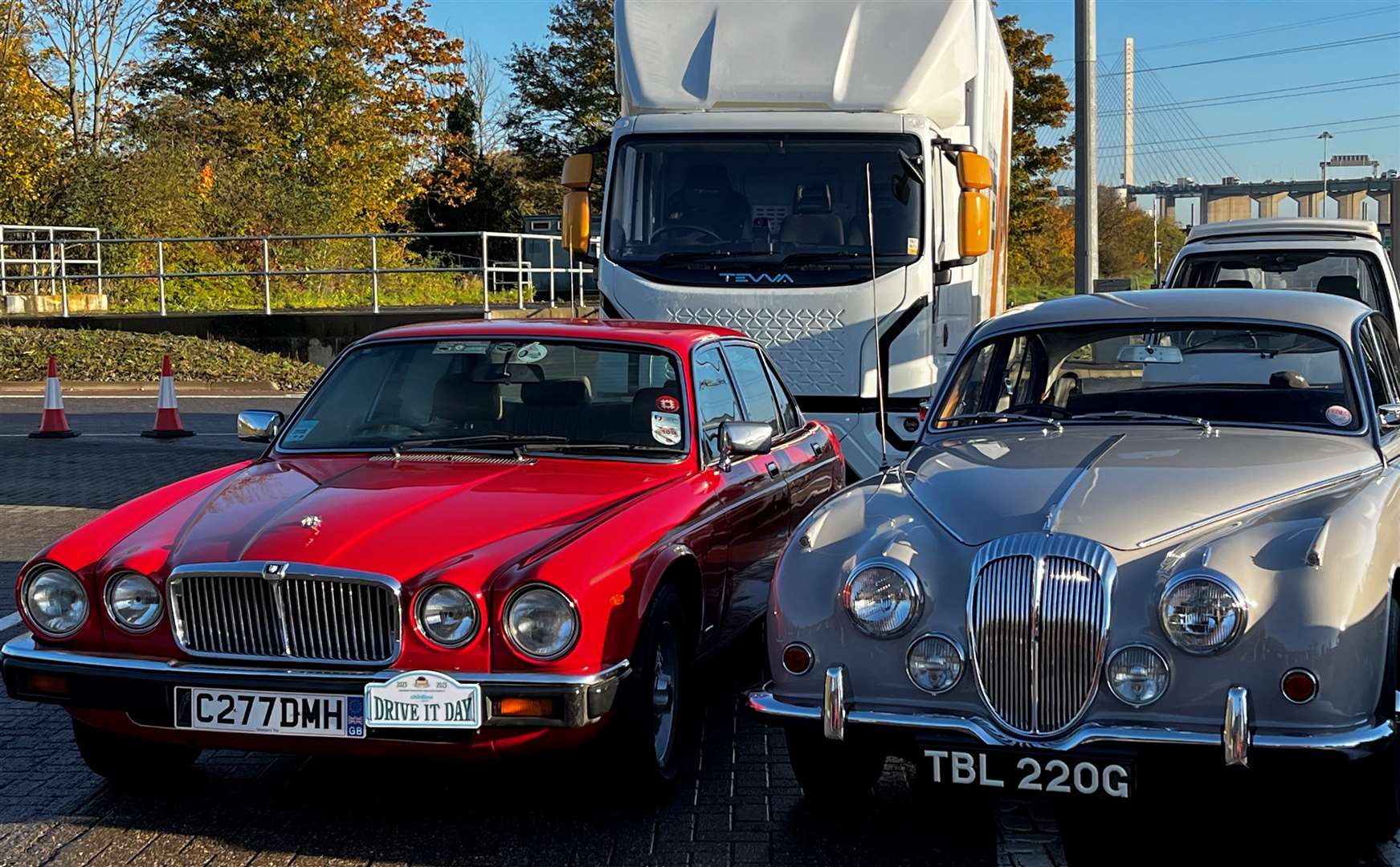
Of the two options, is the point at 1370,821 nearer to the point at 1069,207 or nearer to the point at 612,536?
the point at 612,536

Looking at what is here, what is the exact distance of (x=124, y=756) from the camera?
201 inches

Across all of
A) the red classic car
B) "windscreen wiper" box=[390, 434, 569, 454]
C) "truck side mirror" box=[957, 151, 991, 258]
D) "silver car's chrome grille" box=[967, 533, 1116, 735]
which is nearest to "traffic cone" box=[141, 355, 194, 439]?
"truck side mirror" box=[957, 151, 991, 258]

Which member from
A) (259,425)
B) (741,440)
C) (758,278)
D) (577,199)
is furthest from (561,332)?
(577,199)

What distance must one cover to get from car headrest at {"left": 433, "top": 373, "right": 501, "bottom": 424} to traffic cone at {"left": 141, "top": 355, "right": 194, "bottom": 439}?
10.7 meters

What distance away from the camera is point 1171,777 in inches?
166

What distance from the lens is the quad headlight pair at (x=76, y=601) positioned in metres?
4.79

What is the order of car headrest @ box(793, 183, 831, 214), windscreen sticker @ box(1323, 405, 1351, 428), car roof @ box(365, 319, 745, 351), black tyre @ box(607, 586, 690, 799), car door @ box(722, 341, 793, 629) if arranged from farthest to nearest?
car headrest @ box(793, 183, 831, 214) < car roof @ box(365, 319, 745, 351) < car door @ box(722, 341, 793, 629) < windscreen sticker @ box(1323, 405, 1351, 428) < black tyre @ box(607, 586, 690, 799)

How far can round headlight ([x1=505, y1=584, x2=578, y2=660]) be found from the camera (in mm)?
4570

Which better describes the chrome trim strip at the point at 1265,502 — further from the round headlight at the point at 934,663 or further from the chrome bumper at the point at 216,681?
the chrome bumper at the point at 216,681

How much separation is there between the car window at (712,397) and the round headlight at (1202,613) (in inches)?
86.3

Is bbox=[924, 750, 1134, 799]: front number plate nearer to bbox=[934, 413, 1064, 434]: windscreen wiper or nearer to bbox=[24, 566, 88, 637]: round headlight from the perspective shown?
bbox=[934, 413, 1064, 434]: windscreen wiper

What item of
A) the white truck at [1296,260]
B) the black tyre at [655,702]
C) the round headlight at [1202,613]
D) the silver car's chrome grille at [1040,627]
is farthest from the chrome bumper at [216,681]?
the white truck at [1296,260]

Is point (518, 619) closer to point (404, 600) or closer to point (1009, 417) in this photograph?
point (404, 600)

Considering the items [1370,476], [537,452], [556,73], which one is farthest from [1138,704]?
[556,73]
